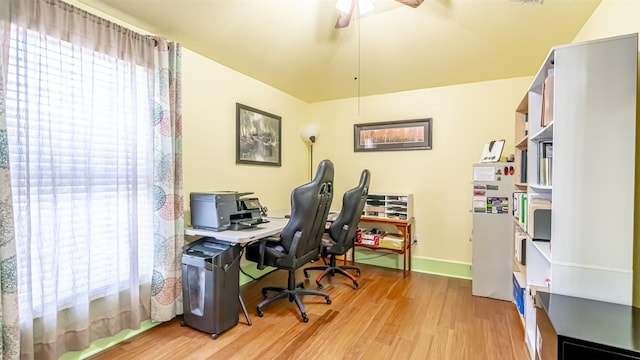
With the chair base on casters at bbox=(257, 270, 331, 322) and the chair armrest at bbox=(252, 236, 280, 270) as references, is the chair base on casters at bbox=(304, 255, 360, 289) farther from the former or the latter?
the chair armrest at bbox=(252, 236, 280, 270)

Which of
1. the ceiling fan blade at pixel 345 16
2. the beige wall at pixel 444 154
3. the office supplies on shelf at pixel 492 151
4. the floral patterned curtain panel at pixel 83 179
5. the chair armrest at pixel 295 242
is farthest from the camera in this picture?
the beige wall at pixel 444 154

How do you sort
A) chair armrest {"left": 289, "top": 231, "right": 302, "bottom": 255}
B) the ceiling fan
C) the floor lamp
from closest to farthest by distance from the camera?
1. the ceiling fan
2. chair armrest {"left": 289, "top": 231, "right": 302, "bottom": 255}
3. the floor lamp

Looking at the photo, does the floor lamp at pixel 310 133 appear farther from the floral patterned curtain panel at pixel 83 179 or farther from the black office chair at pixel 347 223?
the floral patterned curtain panel at pixel 83 179

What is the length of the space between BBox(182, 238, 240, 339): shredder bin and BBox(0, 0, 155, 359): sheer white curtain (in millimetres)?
296

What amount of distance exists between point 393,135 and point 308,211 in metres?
1.94

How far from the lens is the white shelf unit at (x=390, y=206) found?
11.2ft

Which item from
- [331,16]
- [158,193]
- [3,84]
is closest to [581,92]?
[331,16]

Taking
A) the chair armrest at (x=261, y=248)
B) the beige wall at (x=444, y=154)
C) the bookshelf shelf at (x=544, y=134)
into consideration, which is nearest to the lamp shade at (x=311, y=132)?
the beige wall at (x=444, y=154)

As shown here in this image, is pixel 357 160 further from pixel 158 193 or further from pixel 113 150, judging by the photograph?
pixel 113 150

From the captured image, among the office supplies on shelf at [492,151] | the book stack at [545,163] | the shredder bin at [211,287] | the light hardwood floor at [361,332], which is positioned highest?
the office supplies on shelf at [492,151]

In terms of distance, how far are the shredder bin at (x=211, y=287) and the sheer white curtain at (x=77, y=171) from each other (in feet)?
0.97

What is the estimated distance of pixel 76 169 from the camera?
178cm

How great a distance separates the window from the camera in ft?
5.12

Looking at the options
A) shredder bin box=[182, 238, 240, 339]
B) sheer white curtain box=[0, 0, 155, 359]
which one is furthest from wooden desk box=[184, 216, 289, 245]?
sheer white curtain box=[0, 0, 155, 359]
